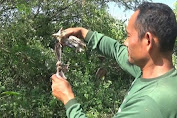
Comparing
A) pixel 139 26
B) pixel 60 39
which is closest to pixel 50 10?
pixel 60 39

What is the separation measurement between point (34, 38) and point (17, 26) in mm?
400

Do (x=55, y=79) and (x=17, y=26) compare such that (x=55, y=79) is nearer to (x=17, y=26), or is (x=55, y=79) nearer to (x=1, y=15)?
(x=17, y=26)

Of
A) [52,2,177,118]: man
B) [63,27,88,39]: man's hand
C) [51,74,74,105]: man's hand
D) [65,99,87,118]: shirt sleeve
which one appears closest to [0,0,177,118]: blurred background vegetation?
[63,27,88,39]: man's hand

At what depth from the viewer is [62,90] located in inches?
70.5

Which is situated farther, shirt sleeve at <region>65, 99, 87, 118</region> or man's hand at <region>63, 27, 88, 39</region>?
man's hand at <region>63, 27, 88, 39</region>

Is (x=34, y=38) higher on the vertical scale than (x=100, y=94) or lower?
higher

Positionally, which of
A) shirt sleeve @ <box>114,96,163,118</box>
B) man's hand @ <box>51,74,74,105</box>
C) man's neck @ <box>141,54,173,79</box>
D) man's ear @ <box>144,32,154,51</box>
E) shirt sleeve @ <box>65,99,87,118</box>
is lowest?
shirt sleeve @ <box>65,99,87,118</box>

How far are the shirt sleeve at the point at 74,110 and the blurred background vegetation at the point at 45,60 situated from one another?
2.78 m

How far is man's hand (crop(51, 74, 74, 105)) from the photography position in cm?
176

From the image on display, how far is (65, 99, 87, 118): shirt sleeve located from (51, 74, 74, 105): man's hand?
40 millimetres

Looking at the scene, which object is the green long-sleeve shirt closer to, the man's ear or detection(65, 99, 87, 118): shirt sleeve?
detection(65, 99, 87, 118): shirt sleeve

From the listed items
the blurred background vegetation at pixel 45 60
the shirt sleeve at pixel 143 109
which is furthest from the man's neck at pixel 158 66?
the blurred background vegetation at pixel 45 60

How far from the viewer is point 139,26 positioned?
151cm

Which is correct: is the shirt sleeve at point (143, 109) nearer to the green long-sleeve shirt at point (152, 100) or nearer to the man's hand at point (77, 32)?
the green long-sleeve shirt at point (152, 100)
